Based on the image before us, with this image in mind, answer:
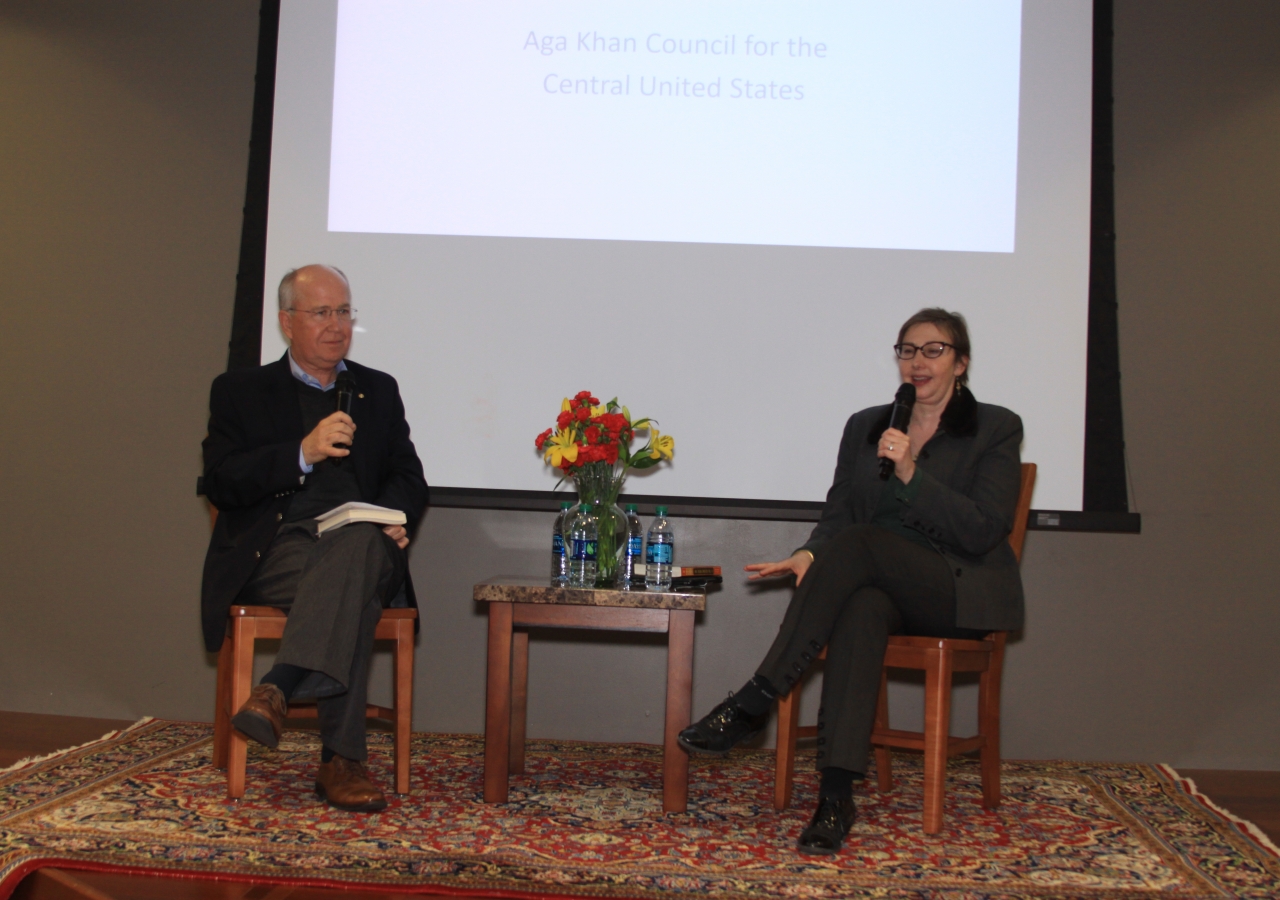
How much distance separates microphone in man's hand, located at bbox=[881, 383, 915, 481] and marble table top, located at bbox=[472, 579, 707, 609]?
1.56ft

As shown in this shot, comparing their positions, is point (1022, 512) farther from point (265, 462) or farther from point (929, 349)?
point (265, 462)

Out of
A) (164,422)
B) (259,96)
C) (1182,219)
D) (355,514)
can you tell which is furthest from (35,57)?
(1182,219)

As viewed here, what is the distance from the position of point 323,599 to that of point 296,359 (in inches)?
31.8

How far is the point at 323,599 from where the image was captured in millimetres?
2104

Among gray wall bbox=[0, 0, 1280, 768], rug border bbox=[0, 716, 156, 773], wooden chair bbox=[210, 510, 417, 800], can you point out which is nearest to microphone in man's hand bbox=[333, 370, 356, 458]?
wooden chair bbox=[210, 510, 417, 800]

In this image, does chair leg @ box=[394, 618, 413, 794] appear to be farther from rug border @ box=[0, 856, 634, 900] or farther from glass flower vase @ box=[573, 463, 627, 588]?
rug border @ box=[0, 856, 634, 900]

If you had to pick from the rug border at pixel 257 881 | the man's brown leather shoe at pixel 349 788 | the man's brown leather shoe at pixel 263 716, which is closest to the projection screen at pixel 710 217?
the man's brown leather shoe at pixel 349 788

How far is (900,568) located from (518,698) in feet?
3.26

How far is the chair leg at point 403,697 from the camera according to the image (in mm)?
2316

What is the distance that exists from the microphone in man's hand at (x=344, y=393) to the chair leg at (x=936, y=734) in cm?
143

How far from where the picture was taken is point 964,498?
86.5 inches

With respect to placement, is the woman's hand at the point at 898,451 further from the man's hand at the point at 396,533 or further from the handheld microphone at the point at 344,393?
the handheld microphone at the point at 344,393

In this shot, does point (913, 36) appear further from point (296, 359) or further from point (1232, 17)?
point (296, 359)

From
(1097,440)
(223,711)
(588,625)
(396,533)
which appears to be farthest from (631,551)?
(1097,440)
